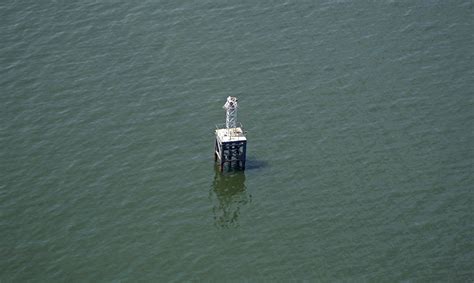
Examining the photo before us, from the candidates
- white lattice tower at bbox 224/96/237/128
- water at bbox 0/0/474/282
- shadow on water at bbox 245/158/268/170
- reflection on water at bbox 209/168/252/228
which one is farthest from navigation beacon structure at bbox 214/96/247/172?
water at bbox 0/0/474/282

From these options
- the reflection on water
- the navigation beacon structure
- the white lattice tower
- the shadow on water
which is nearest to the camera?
the reflection on water

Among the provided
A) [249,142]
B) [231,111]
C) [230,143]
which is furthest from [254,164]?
[231,111]

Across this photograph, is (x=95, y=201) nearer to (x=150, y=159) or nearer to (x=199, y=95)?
(x=150, y=159)

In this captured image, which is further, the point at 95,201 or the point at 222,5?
the point at 222,5

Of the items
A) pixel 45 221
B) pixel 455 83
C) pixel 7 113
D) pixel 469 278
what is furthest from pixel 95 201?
pixel 455 83

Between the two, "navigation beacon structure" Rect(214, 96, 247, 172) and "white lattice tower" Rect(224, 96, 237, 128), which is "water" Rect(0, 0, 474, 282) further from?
"white lattice tower" Rect(224, 96, 237, 128)

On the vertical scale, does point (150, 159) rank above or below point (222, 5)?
below
